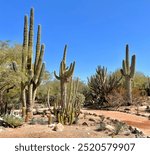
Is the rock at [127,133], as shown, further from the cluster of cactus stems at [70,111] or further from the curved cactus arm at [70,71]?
the curved cactus arm at [70,71]

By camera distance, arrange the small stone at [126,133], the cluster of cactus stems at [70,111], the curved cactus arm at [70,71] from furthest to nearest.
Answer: the curved cactus arm at [70,71] → the cluster of cactus stems at [70,111] → the small stone at [126,133]

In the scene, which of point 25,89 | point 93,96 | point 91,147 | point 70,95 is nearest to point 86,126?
point 70,95

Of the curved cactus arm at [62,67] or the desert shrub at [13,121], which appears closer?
the desert shrub at [13,121]

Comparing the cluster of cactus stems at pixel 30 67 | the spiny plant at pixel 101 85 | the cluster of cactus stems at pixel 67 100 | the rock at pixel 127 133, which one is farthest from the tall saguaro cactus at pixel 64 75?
the spiny plant at pixel 101 85

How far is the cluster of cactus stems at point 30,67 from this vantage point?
19375mm

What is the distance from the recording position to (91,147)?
8.91m

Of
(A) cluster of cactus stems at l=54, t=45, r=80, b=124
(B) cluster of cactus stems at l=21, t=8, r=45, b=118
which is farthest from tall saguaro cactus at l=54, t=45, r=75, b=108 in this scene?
(B) cluster of cactus stems at l=21, t=8, r=45, b=118

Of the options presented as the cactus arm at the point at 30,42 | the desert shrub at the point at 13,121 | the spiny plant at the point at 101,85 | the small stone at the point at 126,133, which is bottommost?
the small stone at the point at 126,133

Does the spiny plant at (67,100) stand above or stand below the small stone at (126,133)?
above

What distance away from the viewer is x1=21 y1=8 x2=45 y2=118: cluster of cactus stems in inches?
763

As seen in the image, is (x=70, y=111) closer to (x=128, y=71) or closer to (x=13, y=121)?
(x=13, y=121)

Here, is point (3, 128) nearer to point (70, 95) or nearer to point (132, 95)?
point (70, 95)

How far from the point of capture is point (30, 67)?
1981 centimetres

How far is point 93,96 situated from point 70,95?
13.2 meters
